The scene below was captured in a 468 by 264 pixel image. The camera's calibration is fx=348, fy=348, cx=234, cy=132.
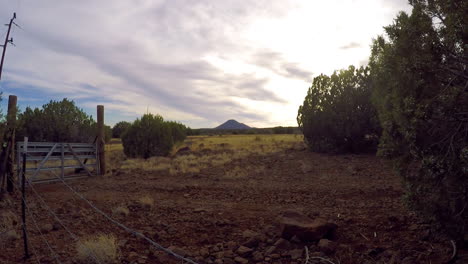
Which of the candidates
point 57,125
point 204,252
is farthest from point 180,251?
point 57,125

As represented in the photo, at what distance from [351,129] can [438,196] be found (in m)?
15.4

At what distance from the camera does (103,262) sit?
17.9 feet

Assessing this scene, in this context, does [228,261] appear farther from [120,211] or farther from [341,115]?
[341,115]

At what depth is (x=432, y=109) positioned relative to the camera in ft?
16.3

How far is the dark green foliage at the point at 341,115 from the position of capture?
19.8m

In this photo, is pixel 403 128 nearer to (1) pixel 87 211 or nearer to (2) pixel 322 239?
(2) pixel 322 239

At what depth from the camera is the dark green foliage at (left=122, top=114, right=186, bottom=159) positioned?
24047mm

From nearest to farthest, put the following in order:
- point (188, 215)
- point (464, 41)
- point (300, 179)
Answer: point (464, 41), point (188, 215), point (300, 179)

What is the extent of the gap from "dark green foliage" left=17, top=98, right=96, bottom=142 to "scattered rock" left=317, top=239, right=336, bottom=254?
21.0m

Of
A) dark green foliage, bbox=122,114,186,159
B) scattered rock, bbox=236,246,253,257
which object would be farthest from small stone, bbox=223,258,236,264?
dark green foliage, bbox=122,114,186,159

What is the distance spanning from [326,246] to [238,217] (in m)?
2.67

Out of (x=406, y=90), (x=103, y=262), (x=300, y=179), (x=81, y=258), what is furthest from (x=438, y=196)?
(x=300, y=179)

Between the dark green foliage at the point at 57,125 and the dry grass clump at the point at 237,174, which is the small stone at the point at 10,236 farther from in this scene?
the dark green foliage at the point at 57,125

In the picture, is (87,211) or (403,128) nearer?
(403,128)
